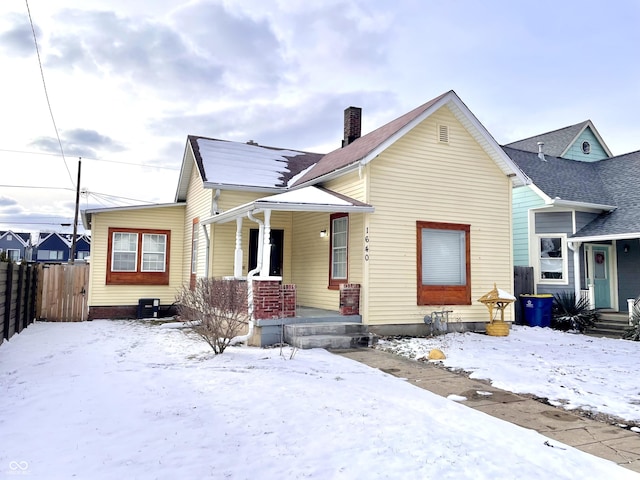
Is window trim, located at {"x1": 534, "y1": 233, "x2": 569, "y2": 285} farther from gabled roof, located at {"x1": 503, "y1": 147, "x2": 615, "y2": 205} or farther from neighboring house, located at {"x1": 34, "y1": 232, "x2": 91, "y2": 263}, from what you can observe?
neighboring house, located at {"x1": 34, "y1": 232, "x2": 91, "y2": 263}

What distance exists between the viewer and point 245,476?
328cm

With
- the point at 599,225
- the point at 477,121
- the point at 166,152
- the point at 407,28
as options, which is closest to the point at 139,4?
the point at 407,28

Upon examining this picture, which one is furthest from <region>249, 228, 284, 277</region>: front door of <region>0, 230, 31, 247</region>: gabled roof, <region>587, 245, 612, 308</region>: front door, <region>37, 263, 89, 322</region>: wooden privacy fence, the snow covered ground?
<region>0, 230, 31, 247</region>: gabled roof

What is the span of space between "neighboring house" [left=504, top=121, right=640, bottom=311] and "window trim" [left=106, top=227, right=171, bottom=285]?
39.3 ft

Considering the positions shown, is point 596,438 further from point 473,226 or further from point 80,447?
point 473,226

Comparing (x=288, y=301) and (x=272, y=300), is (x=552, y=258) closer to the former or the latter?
(x=288, y=301)

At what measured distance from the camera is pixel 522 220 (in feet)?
48.4

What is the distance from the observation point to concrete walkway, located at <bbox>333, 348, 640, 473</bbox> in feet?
13.2

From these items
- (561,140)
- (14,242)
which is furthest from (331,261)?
(14,242)

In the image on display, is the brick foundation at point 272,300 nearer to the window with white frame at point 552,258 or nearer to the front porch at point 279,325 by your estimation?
the front porch at point 279,325

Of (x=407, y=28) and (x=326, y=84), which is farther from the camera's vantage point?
(x=326, y=84)

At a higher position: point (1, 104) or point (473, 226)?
point (1, 104)

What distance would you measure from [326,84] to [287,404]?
1342 cm

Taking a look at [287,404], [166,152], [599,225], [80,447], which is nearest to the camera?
[80,447]
